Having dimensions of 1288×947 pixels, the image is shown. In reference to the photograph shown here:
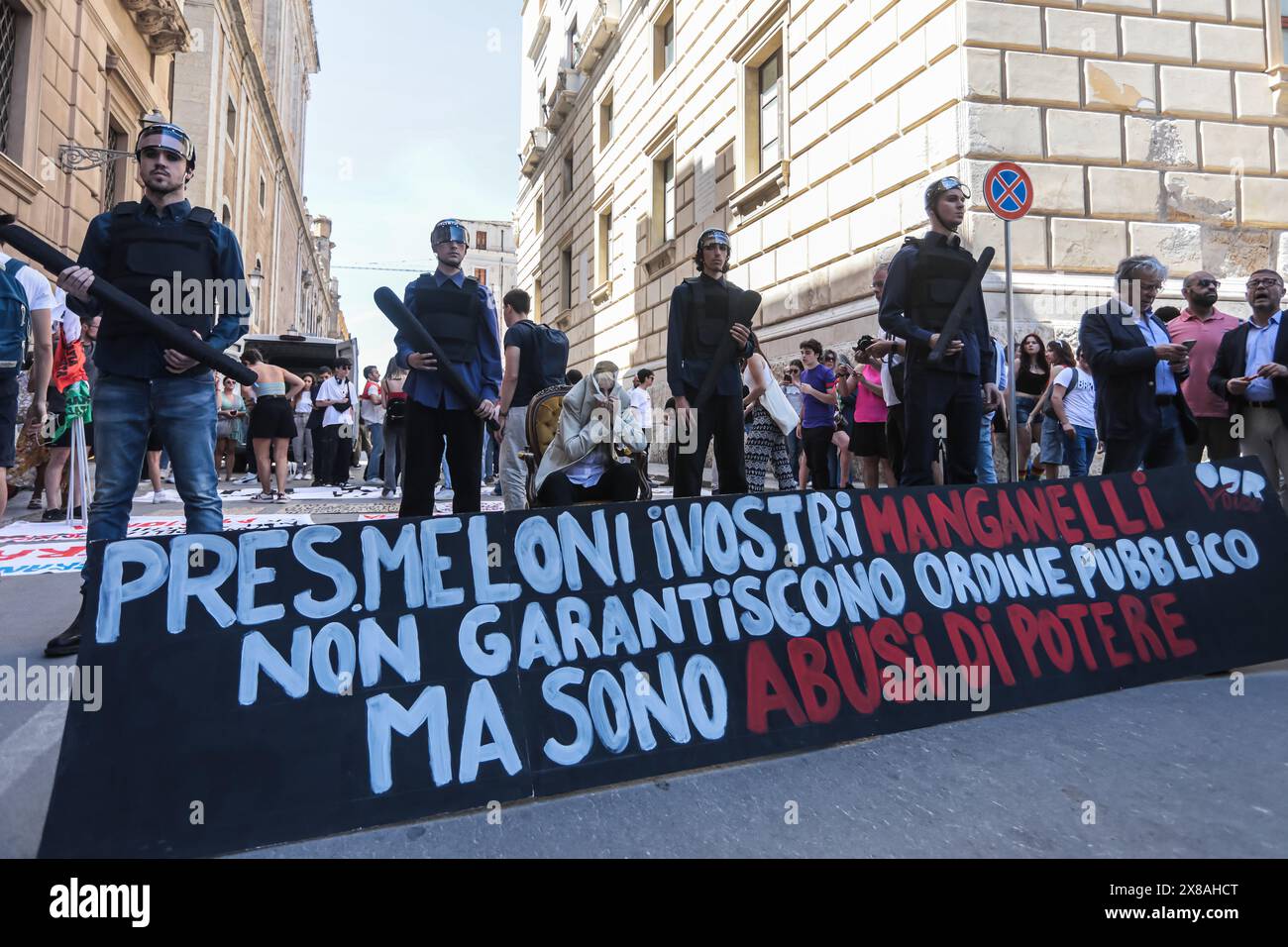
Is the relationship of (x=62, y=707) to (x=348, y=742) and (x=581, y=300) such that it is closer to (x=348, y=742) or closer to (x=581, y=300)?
(x=348, y=742)

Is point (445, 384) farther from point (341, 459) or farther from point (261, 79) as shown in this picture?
point (261, 79)

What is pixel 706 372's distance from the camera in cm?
454

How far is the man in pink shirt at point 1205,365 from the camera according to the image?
5.27 meters

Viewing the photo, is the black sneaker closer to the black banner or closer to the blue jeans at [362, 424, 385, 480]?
the black banner

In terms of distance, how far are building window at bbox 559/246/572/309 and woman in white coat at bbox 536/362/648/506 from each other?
19.8 metres

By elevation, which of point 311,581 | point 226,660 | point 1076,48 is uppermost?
point 1076,48

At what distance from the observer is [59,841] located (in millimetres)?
1734

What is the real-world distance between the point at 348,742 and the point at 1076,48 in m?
10.1

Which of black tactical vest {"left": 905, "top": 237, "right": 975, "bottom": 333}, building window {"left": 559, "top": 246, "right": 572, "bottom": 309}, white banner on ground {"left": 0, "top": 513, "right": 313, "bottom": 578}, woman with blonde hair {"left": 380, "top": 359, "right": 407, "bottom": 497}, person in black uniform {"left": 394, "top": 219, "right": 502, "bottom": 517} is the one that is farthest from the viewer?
building window {"left": 559, "top": 246, "right": 572, "bottom": 309}

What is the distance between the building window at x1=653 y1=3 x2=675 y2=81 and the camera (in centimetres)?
1630

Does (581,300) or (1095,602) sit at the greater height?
(581,300)

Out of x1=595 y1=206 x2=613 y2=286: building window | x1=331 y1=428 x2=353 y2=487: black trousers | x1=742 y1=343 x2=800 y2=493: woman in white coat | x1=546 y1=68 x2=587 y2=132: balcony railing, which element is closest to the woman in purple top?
x1=742 y1=343 x2=800 y2=493: woman in white coat

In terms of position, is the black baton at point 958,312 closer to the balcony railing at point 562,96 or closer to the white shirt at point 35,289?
the white shirt at point 35,289
